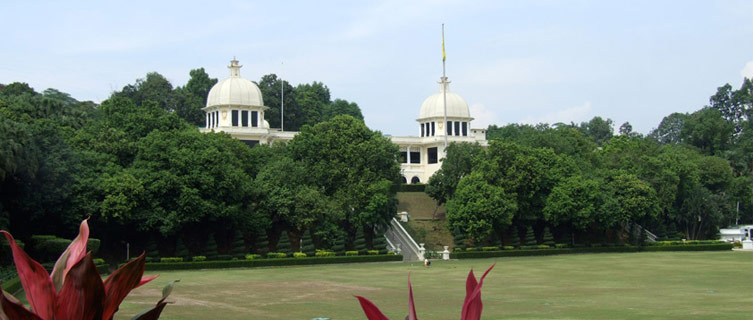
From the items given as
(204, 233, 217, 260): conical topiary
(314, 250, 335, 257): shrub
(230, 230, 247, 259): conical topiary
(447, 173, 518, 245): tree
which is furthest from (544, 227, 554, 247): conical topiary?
(204, 233, 217, 260): conical topiary

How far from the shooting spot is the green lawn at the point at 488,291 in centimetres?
2100

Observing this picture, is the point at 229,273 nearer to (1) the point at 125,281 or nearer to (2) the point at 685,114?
(1) the point at 125,281

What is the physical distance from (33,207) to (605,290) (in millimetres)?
24115

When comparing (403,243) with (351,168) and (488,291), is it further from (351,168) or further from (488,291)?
(488,291)

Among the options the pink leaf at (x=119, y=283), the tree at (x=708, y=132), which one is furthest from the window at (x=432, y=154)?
the pink leaf at (x=119, y=283)

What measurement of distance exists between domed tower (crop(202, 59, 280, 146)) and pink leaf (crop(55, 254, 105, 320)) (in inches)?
2689

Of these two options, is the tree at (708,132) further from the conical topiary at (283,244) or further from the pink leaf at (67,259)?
the pink leaf at (67,259)

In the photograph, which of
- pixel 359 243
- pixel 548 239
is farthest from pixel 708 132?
pixel 359 243

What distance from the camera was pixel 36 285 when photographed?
219cm

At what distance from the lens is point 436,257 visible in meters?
51.1

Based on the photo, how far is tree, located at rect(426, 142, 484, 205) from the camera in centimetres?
5919

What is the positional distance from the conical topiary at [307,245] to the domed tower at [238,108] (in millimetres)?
23899

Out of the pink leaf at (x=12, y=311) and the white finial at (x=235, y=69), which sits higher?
the white finial at (x=235, y=69)

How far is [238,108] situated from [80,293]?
69548 millimetres
